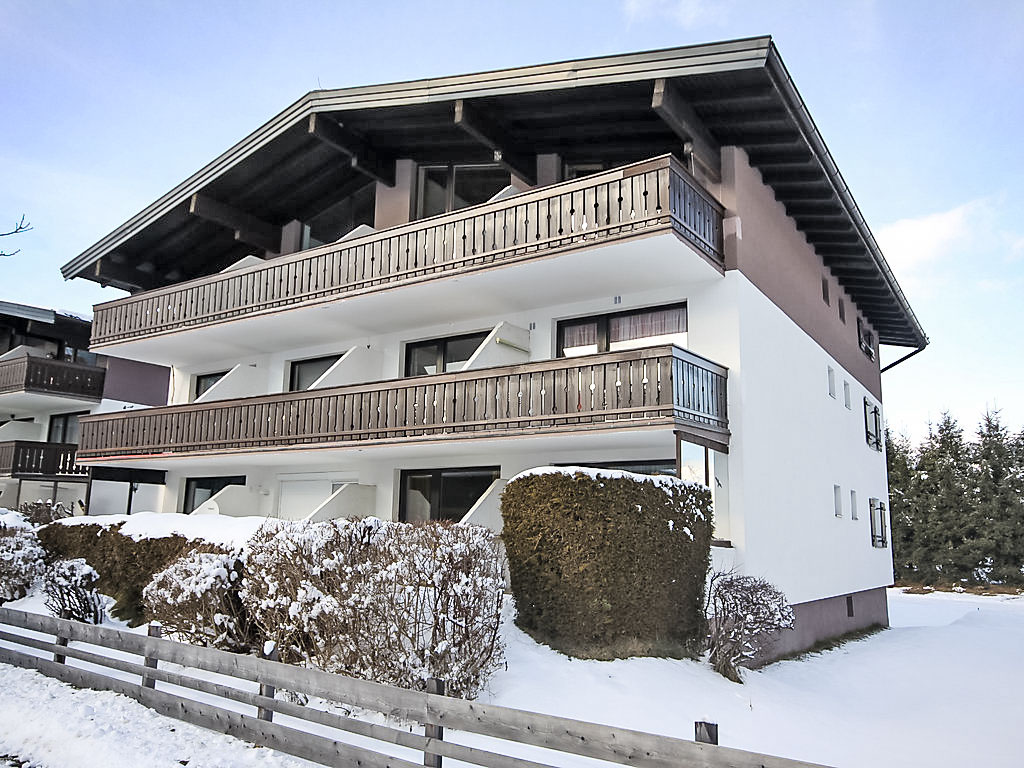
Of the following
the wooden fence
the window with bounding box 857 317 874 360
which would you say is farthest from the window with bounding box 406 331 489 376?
the window with bounding box 857 317 874 360

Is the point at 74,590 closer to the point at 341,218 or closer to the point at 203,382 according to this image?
the point at 341,218

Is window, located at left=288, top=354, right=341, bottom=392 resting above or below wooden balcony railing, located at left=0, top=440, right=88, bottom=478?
above

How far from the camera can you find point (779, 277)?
16172 mm

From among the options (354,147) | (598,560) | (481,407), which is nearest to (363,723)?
(598,560)

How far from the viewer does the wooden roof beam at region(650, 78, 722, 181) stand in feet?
43.7

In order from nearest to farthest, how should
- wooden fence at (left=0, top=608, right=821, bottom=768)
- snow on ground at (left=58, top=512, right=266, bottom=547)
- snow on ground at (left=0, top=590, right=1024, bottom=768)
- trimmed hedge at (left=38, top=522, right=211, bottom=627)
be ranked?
wooden fence at (left=0, top=608, right=821, bottom=768), snow on ground at (left=0, top=590, right=1024, bottom=768), snow on ground at (left=58, top=512, right=266, bottom=547), trimmed hedge at (left=38, top=522, right=211, bottom=627)

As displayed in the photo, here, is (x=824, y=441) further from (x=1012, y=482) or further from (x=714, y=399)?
(x=1012, y=482)

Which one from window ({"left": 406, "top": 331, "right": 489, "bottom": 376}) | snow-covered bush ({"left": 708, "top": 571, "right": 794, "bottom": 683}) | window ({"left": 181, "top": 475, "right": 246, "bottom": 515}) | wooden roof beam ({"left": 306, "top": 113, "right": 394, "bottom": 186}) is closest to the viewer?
snow-covered bush ({"left": 708, "top": 571, "right": 794, "bottom": 683})

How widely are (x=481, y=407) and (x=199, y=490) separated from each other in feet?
39.2

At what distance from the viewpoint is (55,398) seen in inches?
1061

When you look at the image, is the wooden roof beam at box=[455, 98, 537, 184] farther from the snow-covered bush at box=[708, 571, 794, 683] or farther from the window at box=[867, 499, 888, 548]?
the window at box=[867, 499, 888, 548]

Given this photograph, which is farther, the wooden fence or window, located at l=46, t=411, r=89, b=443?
window, located at l=46, t=411, r=89, b=443

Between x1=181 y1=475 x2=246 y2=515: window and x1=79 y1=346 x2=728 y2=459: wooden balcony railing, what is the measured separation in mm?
2554

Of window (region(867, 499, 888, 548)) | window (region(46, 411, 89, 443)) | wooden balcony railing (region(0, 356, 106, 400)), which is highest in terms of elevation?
wooden balcony railing (region(0, 356, 106, 400))
